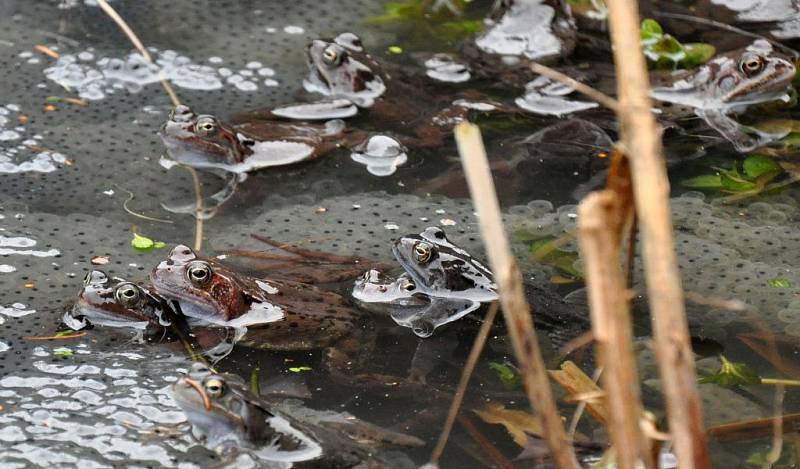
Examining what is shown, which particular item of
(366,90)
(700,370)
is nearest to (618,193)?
(700,370)

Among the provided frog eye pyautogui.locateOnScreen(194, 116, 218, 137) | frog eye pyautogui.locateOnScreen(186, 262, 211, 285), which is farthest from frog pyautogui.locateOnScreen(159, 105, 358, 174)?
frog eye pyautogui.locateOnScreen(186, 262, 211, 285)

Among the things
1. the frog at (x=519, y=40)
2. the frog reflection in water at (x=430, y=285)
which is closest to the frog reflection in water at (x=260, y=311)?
the frog reflection in water at (x=430, y=285)

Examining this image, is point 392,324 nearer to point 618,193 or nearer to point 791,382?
point 791,382

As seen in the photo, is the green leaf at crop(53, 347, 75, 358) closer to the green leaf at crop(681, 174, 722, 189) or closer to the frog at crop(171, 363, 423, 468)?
the frog at crop(171, 363, 423, 468)

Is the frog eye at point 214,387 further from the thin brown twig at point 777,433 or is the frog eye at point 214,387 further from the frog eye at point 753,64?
the frog eye at point 753,64

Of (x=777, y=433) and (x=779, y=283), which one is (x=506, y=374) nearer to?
(x=777, y=433)

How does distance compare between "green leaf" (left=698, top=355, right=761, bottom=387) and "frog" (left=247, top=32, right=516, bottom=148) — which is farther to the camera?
"frog" (left=247, top=32, right=516, bottom=148)
